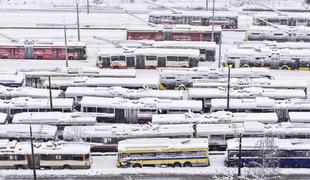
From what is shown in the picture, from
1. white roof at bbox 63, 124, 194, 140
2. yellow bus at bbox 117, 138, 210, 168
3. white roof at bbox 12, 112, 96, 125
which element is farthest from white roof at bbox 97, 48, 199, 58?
yellow bus at bbox 117, 138, 210, 168

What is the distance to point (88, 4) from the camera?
98.9m

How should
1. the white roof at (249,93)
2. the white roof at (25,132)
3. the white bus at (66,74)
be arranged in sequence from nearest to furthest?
the white roof at (25,132)
the white roof at (249,93)
the white bus at (66,74)

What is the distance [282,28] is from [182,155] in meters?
40.8

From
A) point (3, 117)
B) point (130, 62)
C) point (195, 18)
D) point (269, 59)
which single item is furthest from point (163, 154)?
point (195, 18)

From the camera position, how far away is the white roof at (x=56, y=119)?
5256cm

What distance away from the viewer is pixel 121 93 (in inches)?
2286

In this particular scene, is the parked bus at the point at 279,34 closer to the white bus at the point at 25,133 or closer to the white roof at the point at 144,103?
the white roof at the point at 144,103

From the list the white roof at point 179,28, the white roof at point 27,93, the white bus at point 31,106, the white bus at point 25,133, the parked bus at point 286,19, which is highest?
the parked bus at point 286,19

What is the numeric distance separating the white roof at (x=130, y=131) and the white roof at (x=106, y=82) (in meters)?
10.3

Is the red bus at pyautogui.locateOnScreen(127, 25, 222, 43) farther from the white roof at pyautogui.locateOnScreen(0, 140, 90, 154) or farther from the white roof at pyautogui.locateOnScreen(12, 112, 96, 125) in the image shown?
the white roof at pyautogui.locateOnScreen(0, 140, 90, 154)

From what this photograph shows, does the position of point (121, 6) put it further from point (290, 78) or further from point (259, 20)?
point (290, 78)

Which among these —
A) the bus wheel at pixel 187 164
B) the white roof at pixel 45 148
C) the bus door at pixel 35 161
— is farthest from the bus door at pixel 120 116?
the bus door at pixel 35 161

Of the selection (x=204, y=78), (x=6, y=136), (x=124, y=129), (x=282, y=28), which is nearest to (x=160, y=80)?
(x=204, y=78)

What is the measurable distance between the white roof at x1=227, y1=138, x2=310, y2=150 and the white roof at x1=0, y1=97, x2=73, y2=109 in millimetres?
17507
